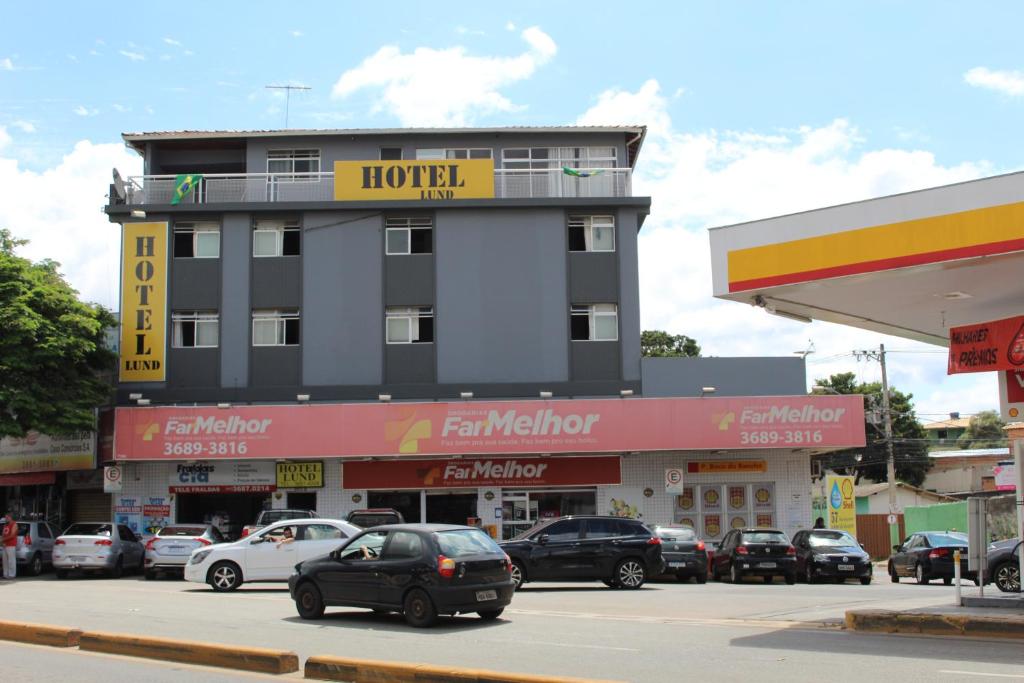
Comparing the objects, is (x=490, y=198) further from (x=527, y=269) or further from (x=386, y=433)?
(x=386, y=433)

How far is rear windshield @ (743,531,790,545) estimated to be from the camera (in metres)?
25.9

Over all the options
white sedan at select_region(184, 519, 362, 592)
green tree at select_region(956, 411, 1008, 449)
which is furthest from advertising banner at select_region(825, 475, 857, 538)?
→ green tree at select_region(956, 411, 1008, 449)

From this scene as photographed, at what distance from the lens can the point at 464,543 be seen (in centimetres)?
1499

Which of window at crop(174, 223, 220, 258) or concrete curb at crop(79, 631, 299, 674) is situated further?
window at crop(174, 223, 220, 258)

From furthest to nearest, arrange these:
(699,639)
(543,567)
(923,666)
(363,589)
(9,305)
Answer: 1. (9,305)
2. (543,567)
3. (363,589)
4. (699,639)
5. (923,666)

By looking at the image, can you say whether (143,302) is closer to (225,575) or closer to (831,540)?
(225,575)

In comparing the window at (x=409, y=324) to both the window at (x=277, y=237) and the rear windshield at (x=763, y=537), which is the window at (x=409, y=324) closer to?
the window at (x=277, y=237)

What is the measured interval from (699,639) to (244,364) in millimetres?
24175

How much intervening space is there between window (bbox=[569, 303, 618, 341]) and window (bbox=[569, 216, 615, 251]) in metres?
Answer: 2.00

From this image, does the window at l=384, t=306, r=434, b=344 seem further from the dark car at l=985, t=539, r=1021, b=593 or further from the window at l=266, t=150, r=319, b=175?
the dark car at l=985, t=539, r=1021, b=593

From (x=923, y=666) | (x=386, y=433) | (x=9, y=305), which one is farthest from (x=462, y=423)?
(x=923, y=666)

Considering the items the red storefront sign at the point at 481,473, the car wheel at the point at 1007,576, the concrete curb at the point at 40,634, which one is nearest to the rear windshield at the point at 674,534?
the red storefront sign at the point at 481,473

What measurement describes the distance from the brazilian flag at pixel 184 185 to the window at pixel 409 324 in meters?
7.85

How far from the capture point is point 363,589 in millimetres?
15148
